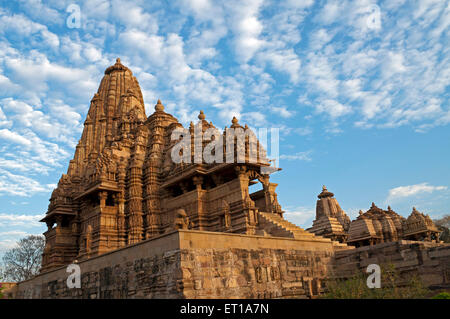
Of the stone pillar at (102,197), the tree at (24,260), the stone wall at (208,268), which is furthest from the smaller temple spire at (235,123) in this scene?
the tree at (24,260)

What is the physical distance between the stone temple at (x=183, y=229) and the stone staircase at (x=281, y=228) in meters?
0.07

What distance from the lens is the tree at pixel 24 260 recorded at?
46.4 m

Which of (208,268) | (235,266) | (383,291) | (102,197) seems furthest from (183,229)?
(102,197)

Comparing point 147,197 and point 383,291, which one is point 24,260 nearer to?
point 147,197

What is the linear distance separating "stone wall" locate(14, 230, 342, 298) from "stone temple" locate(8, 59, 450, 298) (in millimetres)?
41

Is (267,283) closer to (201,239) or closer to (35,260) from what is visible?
Answer: (201,239)

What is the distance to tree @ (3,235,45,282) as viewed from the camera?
4638 cm

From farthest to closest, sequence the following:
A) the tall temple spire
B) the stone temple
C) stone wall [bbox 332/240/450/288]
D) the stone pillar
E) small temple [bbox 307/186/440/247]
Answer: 1. the tall temple spire
2. small temple [bbox 307/186/440/247]
3. the stone pillar
4. stone wall [bbox 332/240/450/288]
5. the stone temple

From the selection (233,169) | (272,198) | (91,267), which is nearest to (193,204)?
(233,169)

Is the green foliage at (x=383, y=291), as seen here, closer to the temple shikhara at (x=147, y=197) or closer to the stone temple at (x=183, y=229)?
the stone temple at (x=183, y=229)

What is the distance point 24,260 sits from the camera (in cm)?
4678

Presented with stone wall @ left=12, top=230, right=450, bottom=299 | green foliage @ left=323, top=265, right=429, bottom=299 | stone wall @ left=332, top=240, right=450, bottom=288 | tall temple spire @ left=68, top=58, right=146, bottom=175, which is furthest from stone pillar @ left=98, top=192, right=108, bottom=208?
green foliage @ left=323, top=265, right=429, bottom=299

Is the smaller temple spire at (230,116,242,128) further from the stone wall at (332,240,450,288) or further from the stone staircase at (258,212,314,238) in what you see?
the stone wall at (332,240,450,288)

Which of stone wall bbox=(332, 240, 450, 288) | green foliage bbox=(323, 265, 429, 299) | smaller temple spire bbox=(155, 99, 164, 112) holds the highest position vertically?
smaller temple spire bbox=(155, 99, 164, 112)
